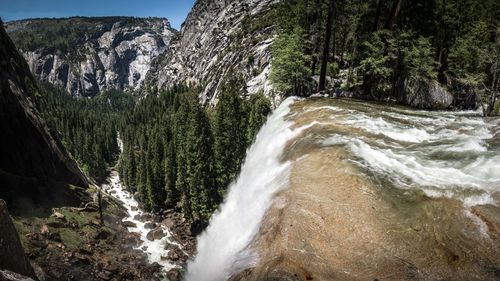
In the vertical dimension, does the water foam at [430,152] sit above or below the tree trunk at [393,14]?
below

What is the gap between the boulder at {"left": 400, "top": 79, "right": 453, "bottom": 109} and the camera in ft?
116

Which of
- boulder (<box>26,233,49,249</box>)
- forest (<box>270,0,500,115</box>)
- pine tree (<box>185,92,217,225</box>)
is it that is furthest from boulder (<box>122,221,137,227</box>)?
forest (<box>270,0,500,115</box>)

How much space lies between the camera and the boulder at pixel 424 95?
3544cm

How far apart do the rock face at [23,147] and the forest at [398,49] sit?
38.9 meters

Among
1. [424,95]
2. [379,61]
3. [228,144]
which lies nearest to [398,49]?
[379,61]

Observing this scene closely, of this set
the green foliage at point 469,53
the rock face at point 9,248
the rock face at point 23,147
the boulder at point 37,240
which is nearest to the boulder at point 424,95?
the green foliage at point 469,53

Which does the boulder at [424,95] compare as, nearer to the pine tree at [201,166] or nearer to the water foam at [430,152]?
the water foam at [430,152]

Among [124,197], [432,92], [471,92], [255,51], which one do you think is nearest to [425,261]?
[432,92]

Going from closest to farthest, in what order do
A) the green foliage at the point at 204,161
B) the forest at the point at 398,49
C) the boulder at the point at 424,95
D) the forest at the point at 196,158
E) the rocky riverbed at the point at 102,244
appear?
1. the forest at the point at 398,49
2. the boulder at the point at 424,95
3. the rocky riverbed at the point at 102,244
4. the green foliage at the point at 204,161
5. the forest at the point at 196,158

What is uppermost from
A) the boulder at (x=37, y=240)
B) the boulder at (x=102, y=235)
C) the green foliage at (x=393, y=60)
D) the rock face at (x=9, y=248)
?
the green foliage at (x=393, y=60)

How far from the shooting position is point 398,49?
34438 millimetres

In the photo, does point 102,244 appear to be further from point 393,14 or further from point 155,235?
point 393,14

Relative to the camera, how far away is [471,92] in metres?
37.0

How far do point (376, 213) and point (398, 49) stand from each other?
2891 centimetres
